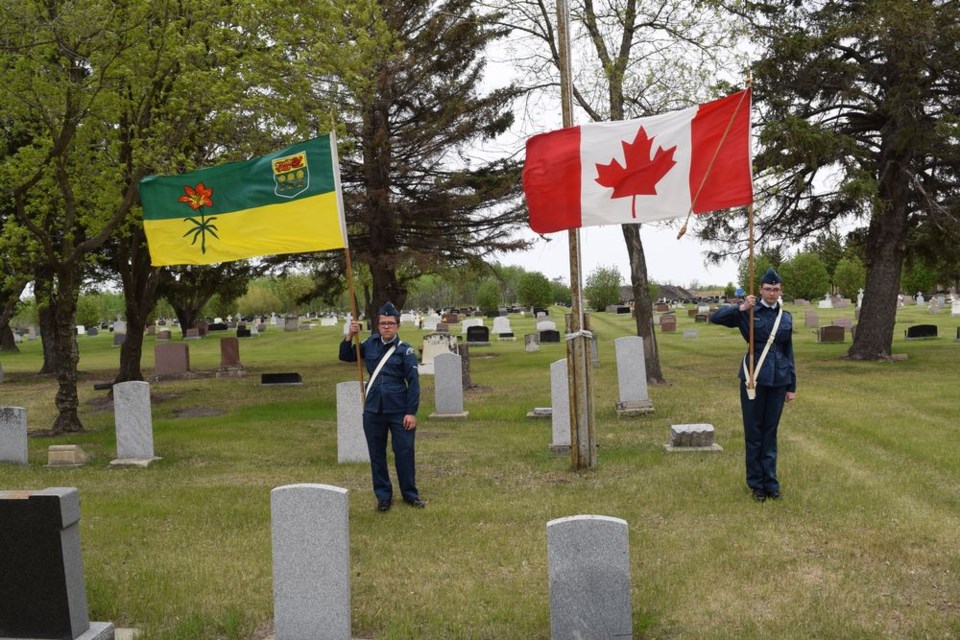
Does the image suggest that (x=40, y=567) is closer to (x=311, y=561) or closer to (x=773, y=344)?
(x=311, y=561)

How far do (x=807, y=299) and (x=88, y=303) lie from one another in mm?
60727

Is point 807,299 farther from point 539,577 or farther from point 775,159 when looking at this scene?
point 539,577

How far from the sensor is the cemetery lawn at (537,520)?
5.23 metres

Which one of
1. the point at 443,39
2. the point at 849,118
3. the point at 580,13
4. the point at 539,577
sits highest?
the point at 443,39

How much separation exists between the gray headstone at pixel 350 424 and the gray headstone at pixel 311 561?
17.8ft

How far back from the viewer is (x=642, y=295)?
18422 millimetres

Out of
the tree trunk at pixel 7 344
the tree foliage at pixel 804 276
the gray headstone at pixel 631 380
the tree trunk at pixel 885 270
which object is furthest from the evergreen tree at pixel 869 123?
the tree foliage at pixel 804 276

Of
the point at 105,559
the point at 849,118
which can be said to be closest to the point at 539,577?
the point at 105,559

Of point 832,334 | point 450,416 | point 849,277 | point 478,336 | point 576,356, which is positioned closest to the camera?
point 576,356

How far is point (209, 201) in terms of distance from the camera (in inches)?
338

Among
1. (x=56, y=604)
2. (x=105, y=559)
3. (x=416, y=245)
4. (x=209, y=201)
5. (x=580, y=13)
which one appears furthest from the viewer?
(x=416, y=245)

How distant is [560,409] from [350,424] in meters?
2.87

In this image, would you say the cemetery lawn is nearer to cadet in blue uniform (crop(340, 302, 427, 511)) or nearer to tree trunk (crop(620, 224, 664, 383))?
cadet in blue uniform (crop(340, 302, 427, 511))

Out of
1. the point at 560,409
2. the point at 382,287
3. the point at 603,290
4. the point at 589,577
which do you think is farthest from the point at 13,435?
the point at 603,290
